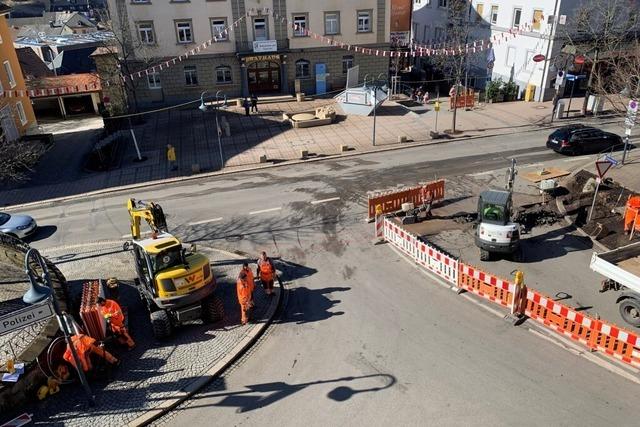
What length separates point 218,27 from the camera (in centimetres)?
3866

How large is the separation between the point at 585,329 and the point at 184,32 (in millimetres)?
35297

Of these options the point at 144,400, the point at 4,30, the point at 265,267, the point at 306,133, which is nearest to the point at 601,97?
the point at 306,133

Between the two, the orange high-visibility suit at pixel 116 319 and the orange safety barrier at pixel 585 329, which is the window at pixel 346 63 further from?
the orange high-visibility suit at pixel 116 319

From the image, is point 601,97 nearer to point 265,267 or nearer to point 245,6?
point 245,6

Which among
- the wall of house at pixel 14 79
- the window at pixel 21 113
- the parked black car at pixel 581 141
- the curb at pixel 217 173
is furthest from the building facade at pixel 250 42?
the parked black car at pixel 581 141

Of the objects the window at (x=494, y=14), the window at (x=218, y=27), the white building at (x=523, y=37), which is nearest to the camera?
the white building at (x=523, y=37)

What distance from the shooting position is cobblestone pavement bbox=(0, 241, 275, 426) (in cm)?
1127

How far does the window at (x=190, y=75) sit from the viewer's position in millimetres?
39469

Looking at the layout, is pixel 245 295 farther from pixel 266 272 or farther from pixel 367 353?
pixel 367 353

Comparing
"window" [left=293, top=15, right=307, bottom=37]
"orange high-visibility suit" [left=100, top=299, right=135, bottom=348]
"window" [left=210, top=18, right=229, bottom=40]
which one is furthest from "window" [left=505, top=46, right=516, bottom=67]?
"orange high-visibility suit" [left=100, top=299, right=135, bottom=348]

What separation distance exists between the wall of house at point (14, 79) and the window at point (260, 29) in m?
17.1

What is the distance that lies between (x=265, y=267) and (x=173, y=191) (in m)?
11.7

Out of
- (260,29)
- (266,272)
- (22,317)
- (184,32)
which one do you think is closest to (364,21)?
(260,29)

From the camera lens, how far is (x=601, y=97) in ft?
110
